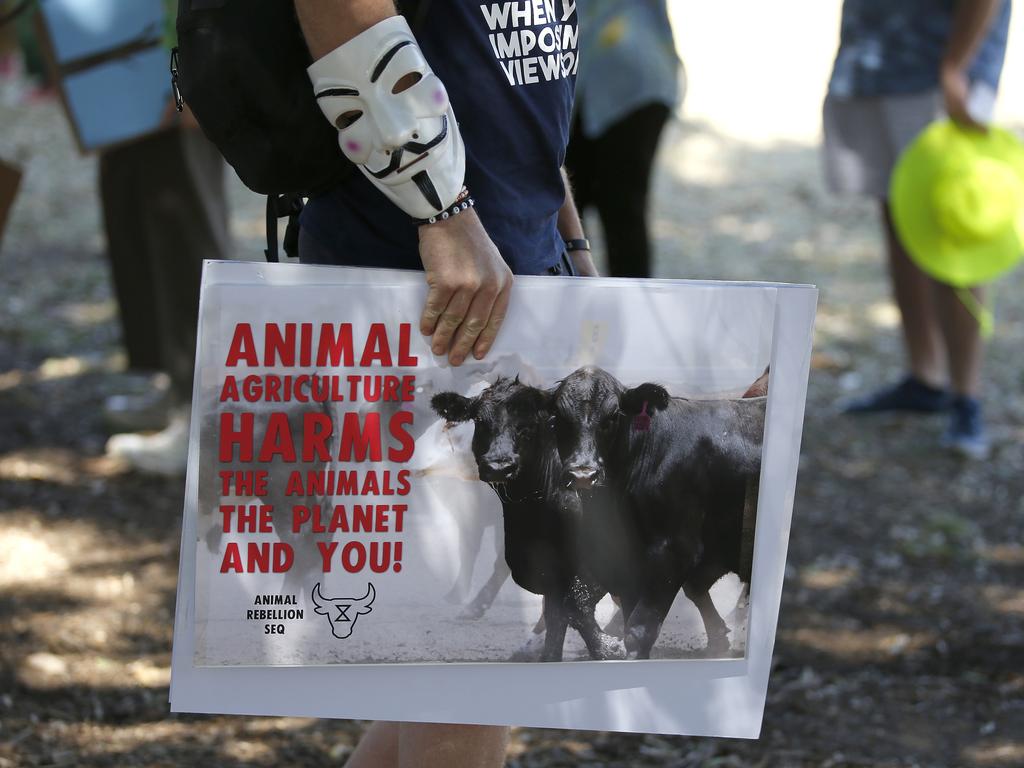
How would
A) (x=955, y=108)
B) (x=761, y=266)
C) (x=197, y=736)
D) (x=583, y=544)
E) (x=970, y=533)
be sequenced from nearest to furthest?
(x=583, y=544) → (x=197, y=736) → (x=970, y=533) → (x=955, y=108) → (x=761, y=266)

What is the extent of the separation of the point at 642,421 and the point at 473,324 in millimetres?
212

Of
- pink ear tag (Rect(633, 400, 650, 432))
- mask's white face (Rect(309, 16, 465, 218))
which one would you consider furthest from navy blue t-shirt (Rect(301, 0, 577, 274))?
pink ear tag (Rect(633, 400, 650, 432))

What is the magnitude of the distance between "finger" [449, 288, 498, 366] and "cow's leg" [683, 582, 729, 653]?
362 millimetres

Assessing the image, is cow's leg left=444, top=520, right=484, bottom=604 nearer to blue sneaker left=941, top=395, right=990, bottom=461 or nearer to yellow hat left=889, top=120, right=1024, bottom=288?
yellow hat left=889, top=120, right=1024, bottom=288

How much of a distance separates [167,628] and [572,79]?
5.48 ft

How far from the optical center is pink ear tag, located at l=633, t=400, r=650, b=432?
1273 millimetres

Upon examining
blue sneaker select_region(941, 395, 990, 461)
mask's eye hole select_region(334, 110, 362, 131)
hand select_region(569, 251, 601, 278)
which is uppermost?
mask's eye hole select_region(334, 110, 362, 131)

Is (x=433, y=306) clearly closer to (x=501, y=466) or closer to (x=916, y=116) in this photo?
(x=501, y=466)

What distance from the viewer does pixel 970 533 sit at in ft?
10.7

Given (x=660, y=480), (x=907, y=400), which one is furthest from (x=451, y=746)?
(x=907, y=400)

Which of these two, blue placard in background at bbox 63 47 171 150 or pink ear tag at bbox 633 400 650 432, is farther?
blue placard in background at bbox 63 47 171 150

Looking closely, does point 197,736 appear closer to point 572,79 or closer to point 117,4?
point 572,79

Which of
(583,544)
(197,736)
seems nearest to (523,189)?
(583,544)

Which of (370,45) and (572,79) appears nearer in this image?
(370,45)
